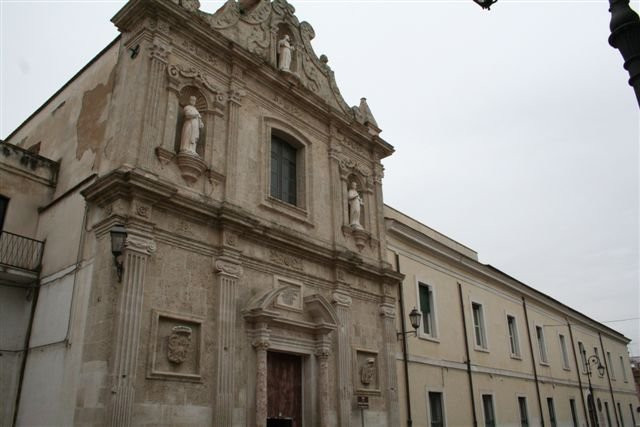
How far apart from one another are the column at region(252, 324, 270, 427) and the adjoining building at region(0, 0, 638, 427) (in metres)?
0.04

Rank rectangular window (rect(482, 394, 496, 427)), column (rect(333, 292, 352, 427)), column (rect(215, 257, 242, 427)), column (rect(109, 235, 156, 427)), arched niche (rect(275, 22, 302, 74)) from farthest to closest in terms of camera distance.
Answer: rectangular window (rect(482, 394, 496, 427))
arched niche (rect(275, 22, 302, 74))
column (rect(333, 292, 352, 427))
column (rect(215, 257, 242, 427))
column (rect(109, 235, 156, 427))

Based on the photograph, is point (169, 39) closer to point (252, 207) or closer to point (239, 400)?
point (252, 207)

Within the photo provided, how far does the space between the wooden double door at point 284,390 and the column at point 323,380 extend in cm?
44

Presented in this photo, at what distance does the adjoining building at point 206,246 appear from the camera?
946cm

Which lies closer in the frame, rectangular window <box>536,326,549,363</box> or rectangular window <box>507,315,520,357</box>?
rectangular window <box>507,315,520,357</box>

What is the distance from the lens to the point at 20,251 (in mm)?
11320

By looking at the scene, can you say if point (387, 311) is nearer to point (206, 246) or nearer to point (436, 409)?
point (436, 409)

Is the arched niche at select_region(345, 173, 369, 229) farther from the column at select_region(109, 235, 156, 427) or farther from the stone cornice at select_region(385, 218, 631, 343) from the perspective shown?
the column at select_region(109, 235, 156, 427)

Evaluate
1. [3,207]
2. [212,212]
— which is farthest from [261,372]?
[3,207]

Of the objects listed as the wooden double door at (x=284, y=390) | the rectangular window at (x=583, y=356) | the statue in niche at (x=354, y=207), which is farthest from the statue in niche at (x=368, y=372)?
the rectangular window at (x=583, y=356)

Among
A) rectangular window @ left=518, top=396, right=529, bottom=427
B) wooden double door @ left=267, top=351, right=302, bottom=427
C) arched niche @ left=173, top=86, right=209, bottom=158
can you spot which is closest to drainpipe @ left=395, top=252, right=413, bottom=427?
wooden double door @ left=267, top=351, right=302, bottom=427

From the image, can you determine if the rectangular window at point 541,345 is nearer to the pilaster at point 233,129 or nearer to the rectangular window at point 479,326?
the rectangular window at point 479,326

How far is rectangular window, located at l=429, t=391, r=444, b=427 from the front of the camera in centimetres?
1689

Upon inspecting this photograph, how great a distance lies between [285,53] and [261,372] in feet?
26.9
